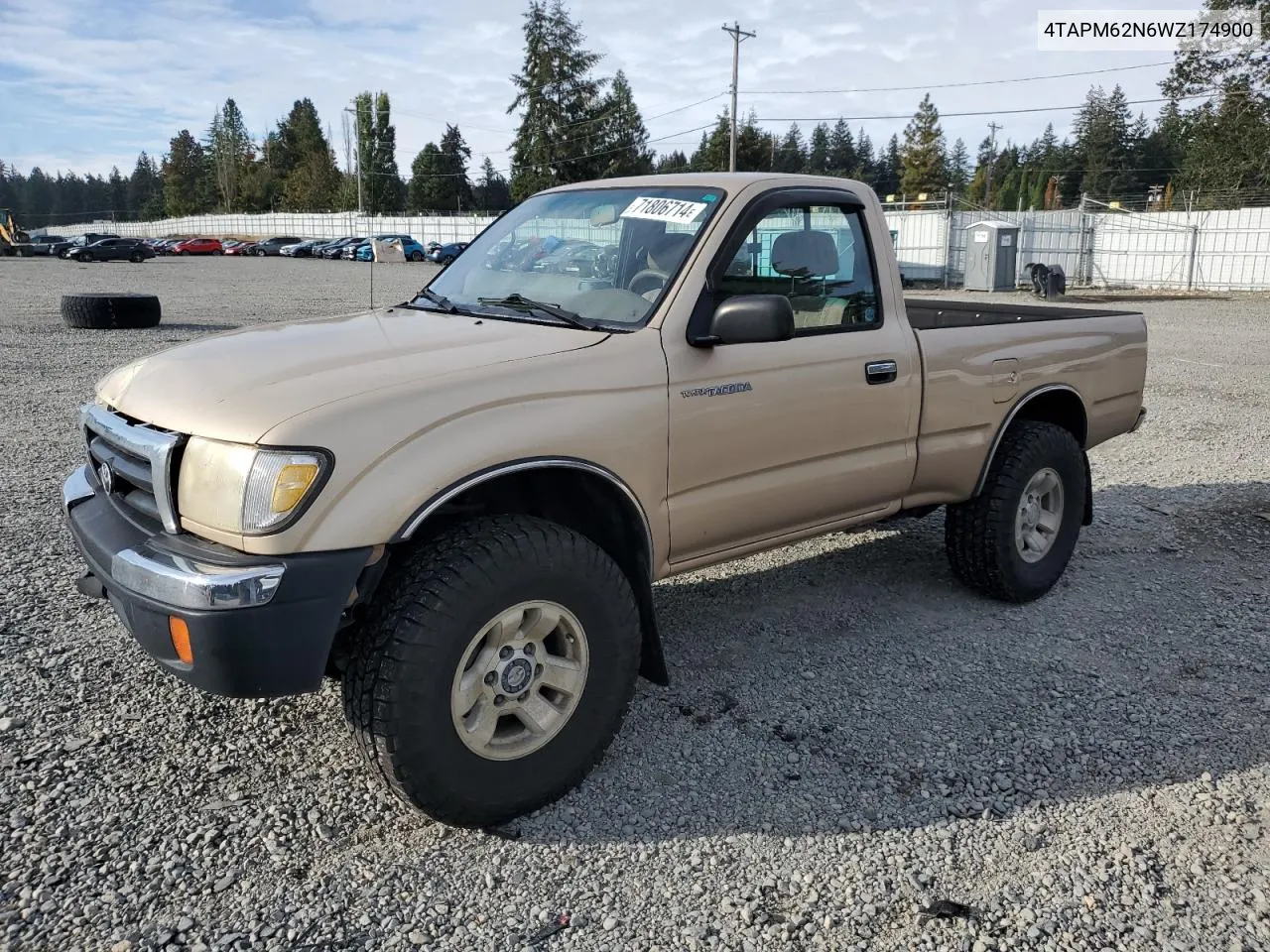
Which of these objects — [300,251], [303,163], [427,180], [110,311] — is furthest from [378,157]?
[110,311]

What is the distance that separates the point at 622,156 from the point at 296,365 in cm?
7618

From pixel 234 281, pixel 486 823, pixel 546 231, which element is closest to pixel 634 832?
pixel 486 823

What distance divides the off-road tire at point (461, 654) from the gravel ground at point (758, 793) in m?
0.17

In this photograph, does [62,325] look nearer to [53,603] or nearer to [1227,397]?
[53,603]

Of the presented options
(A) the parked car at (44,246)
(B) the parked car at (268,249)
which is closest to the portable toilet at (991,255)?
(A) the parked car at (44,246)

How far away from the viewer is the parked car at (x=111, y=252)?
138ft

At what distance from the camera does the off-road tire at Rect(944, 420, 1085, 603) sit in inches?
181

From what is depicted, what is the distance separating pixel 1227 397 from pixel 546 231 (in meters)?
9.36

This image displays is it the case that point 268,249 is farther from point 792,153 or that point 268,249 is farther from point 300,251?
point 792,153

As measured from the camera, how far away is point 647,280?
11.4 ft

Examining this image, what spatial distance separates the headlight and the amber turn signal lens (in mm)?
255

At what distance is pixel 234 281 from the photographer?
30453mm

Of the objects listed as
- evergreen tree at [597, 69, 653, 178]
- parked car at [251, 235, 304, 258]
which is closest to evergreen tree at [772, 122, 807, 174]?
evergreen tree at [597, 69, 653, 178]

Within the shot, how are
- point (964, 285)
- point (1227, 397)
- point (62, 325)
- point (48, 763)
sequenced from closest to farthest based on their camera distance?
point (48, 763), point (1227, 397), point (62, 325), point (964, 285)
